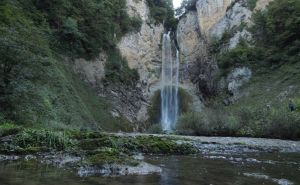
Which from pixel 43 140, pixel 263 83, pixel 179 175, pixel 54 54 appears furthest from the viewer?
pixel 263 83

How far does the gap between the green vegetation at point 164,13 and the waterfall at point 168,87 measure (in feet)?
6.65

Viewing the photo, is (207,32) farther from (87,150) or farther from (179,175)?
(179,175)

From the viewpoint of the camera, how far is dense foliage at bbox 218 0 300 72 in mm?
41125

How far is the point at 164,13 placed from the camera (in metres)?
56.5

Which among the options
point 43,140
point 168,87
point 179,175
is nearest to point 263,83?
point 168,87

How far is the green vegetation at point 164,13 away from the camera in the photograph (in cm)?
5572

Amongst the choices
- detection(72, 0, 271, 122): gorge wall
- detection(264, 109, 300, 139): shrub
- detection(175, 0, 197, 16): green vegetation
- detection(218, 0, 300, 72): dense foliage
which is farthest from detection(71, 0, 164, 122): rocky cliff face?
detection(264, 109, 300, 139): shrub

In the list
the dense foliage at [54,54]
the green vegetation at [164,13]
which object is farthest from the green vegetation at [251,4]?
the dense foliage at [54,54]

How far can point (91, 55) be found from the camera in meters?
40.8

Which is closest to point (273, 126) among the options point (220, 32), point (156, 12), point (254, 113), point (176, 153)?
point (254, 113)

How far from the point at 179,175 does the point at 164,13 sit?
48.8m

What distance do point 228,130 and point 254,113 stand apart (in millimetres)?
2419

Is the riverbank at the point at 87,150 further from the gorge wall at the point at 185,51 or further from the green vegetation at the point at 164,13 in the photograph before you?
the green vegetation at the point at 164,13

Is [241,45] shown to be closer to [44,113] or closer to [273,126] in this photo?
[273,126]
